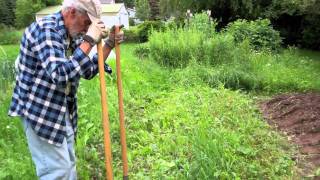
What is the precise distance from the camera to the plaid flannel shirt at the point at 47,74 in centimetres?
275

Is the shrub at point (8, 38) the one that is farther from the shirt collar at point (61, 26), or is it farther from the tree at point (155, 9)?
the shirt collar at point (61, 26)

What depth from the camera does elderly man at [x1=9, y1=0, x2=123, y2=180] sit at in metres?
2.78

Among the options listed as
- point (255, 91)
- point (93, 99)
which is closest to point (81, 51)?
point (93, 99)

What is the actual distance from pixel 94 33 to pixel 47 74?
38cm

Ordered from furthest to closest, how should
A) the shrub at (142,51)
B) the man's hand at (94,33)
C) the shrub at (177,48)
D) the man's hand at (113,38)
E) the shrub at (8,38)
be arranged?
the shrub at (8,38) < the shrub at (142,51) < the shrub at (177,48) < the man's hand at (113,38) < the man's hand at (94,33)

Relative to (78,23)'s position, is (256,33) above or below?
below

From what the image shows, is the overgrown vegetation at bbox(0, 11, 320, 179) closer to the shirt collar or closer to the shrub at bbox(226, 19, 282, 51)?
the shirt collar

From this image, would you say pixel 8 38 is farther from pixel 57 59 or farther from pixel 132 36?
pixel 57 59

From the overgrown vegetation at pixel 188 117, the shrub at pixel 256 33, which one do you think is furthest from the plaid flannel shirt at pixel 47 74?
the shrub at pixel 256 33

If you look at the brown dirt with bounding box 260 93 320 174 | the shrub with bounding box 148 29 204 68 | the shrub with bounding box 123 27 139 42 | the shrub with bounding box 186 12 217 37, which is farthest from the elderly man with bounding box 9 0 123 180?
the shrub with bounding box 123 27 139 42

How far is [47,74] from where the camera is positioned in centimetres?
283

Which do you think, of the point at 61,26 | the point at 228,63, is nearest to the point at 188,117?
the point at 61,26

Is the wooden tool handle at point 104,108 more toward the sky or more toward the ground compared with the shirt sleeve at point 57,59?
more toward the ground

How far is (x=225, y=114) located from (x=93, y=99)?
5.67 ft
